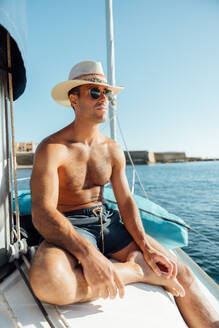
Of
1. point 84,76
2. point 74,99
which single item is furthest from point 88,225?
point 84,76

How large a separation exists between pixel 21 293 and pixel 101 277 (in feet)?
1.48

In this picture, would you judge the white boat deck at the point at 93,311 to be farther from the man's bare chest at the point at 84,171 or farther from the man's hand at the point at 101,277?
the man's bare chest at the point at 84,171

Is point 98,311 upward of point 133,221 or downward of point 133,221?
downward

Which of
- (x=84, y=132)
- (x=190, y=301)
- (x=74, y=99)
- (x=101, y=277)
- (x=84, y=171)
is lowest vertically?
(x=190, y=301)

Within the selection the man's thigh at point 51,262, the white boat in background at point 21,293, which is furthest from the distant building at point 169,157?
the man's thigh at point 51,262

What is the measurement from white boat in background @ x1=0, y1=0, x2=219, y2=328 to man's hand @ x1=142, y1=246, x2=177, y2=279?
0.34 ft

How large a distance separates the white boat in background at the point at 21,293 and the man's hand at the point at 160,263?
0.34 feet

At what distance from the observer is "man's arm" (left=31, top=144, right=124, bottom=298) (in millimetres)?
1263

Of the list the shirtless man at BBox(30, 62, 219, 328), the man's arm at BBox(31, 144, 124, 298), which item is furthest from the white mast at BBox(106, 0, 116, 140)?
the man's arm at BBox(31, 144, 124, 298)

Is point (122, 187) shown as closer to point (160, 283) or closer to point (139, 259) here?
point (139, 259)

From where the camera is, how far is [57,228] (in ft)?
4.69

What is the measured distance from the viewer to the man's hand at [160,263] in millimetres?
1555

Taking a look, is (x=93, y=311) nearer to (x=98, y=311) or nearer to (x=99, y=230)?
(x=98, y=311)

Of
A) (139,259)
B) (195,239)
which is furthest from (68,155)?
(195,239)
